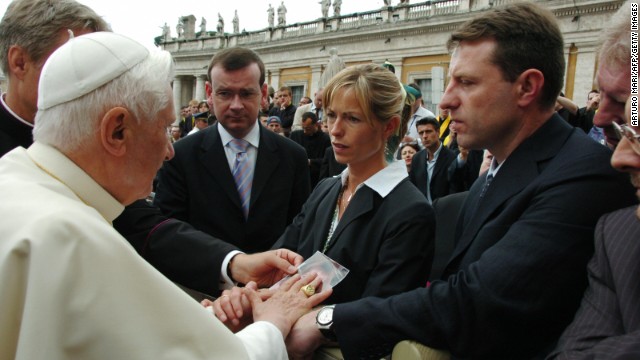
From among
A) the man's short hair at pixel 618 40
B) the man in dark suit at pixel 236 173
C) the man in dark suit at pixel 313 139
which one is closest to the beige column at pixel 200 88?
the man in dark suit at pixel 313 139

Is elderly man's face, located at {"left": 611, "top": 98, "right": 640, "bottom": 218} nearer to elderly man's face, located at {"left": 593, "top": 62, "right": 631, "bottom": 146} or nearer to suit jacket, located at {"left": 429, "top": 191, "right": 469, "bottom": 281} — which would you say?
elderly man's face, located at {"left": 593, "top": 62, "right": 631, "bottom": 146}

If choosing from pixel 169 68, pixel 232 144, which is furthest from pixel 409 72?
pixel 169 68

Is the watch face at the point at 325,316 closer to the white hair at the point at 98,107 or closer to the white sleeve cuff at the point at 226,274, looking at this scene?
the white sleeve cuff at the point at 226,274

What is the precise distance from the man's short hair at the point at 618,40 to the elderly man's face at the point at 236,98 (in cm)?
230

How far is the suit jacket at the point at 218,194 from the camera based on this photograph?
338 centimetres

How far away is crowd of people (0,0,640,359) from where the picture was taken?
1.28m

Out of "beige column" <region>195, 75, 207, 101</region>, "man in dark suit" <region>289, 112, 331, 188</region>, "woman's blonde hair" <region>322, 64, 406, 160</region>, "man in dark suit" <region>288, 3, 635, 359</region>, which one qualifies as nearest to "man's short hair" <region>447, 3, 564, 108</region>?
"man in dark suit" <region>288, 3, 635, 359</region>

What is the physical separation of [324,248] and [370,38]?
83.1 ft

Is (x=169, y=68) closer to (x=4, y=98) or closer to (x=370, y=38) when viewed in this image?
(x=4, y=98)

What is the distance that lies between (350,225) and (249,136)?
1.51m

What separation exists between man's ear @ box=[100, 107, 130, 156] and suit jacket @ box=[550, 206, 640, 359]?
155 cm

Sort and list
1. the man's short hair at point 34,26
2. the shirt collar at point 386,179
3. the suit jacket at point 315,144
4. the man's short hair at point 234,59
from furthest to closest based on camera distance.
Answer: the suit jacket at point 315,144 < the man's short hair at point 234,59 < the man's short hair at point 34,26 < the shirt collar at point 386,179

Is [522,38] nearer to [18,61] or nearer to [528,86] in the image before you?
[528,86]

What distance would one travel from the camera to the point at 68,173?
1.48 meters
